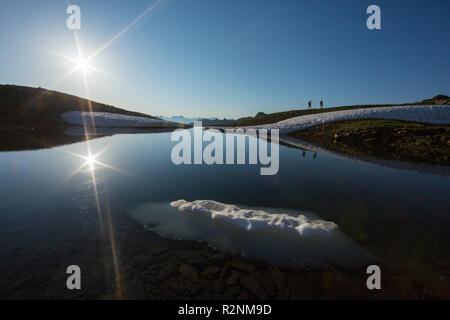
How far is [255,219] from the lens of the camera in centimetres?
Result: 726

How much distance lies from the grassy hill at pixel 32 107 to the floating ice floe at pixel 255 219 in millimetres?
62327

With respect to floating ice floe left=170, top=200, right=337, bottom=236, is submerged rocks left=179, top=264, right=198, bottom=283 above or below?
below

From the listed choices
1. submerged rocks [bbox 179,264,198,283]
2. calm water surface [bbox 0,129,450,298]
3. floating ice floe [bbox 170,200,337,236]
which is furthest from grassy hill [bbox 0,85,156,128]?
submerged rocks [bbox 179,264,198,283]

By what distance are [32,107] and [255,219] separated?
8412cm

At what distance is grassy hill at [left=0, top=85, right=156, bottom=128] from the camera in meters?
52.2

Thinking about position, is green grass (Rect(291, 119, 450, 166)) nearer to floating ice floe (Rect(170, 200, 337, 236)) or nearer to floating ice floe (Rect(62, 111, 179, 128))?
floating ice floe (Rect(170, 200, 337, 236))

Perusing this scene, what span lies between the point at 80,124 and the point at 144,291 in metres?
68.0

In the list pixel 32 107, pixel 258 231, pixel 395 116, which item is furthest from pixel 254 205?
pixel 32 107

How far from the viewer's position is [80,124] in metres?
56.2

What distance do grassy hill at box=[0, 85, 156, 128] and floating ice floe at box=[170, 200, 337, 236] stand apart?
62.3 m

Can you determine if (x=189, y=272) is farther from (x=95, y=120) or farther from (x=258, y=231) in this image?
(x=95, y=120)

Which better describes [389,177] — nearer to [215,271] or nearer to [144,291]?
[215,271]

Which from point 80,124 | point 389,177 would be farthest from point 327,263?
point 80,124

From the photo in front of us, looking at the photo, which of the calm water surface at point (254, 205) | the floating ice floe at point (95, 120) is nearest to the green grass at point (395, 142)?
the calm water surface at point (254, 205)
